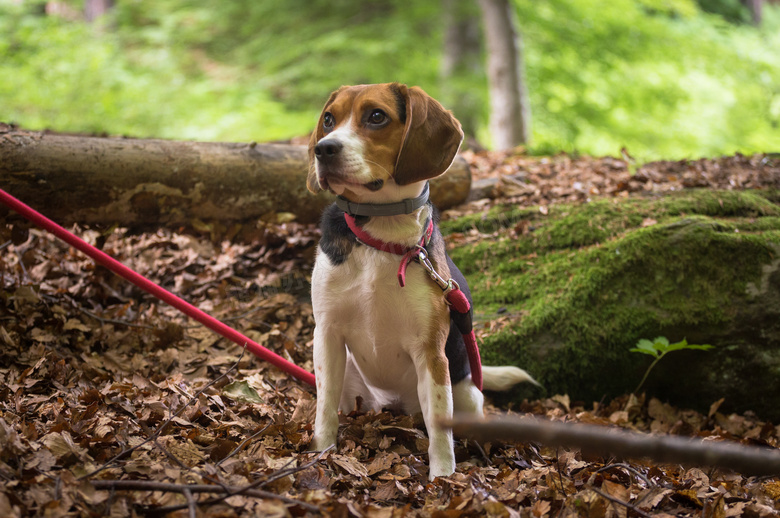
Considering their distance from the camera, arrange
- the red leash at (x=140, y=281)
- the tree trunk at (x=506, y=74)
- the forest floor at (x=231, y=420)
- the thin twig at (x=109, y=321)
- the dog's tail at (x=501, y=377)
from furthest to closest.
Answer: the tree trunk at (x=506, y=74)
the thin twig at (x=109, y=321)
the dog's tail at (x=501, y=377)
the red leash at (x=140, y=281)
the forest floor at (x=231, y=420)

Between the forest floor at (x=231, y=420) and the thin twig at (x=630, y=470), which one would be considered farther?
the thin twig at (x=630, y=470)

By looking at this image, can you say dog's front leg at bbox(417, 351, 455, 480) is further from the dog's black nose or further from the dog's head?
the dog's black nose

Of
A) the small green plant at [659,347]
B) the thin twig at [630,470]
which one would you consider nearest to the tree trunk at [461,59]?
the small green plant at [659,347]

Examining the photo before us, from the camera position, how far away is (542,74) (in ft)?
41.0

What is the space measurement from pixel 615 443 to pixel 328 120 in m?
2.31

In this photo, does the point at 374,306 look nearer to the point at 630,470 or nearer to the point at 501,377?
the point at 501,377

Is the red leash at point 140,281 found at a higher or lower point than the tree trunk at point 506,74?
lower

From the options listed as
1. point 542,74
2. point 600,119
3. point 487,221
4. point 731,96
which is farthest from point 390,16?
point 487,221

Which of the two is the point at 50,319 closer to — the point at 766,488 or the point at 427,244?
the point at 427,244

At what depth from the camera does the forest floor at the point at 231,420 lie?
2.23 m

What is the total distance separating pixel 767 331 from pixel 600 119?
9.36 m

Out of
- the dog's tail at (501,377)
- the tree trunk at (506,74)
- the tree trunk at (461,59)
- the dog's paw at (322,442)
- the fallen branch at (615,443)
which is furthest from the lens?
the tree trunk at (461,59)

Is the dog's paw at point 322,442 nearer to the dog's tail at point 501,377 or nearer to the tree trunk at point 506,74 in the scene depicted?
the dog's tail at point 501,377

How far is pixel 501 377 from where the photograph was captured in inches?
155
